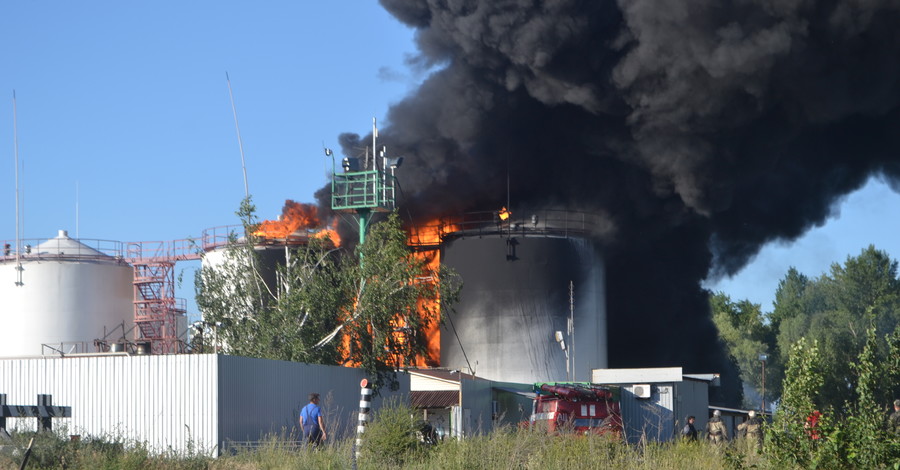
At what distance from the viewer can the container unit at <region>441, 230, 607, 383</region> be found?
4522cm

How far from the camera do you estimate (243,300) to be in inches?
1388

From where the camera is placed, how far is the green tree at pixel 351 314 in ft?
102

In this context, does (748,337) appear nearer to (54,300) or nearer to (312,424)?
(54,300)

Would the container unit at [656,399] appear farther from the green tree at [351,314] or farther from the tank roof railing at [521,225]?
the tank roof railing at [521,225]

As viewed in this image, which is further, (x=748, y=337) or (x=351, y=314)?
(x=748, y=337)

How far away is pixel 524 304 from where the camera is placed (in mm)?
45531

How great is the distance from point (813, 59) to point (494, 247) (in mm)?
15061

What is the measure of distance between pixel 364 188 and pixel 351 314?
25.2ft

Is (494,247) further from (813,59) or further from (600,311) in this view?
(813,59)

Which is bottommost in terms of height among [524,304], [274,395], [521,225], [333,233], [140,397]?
[274,395]

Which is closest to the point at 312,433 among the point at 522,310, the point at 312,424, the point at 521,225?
the point at 312,424

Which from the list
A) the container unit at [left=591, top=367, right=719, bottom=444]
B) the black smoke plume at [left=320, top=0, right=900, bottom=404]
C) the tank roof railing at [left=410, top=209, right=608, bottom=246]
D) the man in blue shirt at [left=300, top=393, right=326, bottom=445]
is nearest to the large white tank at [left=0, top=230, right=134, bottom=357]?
the black smoke plume at [left=320, top=0, right=900, bottom=404]

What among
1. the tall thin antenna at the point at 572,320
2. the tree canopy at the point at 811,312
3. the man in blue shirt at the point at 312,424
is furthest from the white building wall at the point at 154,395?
the tree canopy at the point at 811,312

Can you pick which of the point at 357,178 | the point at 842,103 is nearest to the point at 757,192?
the point at 842,103
